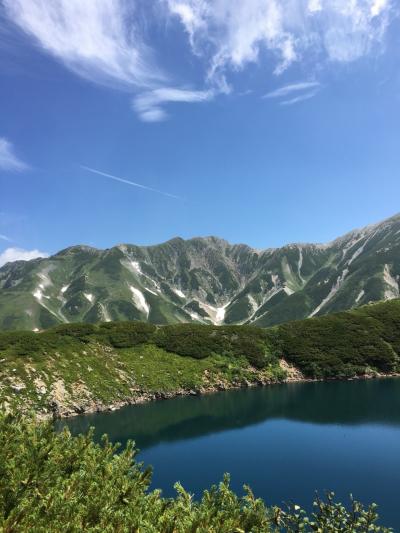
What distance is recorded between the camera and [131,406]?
7912 centimetres

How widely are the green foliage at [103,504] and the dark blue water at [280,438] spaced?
20.6 meters

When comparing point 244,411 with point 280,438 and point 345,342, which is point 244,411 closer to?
point 280,438

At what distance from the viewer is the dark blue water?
128 feet

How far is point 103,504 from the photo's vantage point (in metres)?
15.4

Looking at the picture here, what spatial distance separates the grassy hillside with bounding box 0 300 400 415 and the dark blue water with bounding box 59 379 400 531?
5.58m

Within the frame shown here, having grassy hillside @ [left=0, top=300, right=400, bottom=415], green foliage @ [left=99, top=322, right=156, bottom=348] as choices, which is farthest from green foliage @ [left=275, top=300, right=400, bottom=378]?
green foliage @ [left=99, top=322, right=156, bottom=348]

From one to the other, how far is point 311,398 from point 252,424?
18.7 metres

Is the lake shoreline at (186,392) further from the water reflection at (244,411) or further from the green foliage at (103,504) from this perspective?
the green foliage at (103,504)

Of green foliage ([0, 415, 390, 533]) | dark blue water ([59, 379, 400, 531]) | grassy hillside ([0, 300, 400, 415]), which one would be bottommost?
dark blue water ([59, 379, 400, 531])

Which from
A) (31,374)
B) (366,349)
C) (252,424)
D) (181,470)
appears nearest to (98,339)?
(31,374)

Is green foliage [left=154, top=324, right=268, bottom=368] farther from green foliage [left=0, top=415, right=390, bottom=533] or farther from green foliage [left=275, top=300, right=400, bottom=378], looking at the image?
green foliage [left=0, top=415, right=390, bottom=533]

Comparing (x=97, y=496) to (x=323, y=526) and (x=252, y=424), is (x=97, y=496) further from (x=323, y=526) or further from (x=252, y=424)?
(x=252, y=424)

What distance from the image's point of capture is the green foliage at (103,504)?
45.0 ft

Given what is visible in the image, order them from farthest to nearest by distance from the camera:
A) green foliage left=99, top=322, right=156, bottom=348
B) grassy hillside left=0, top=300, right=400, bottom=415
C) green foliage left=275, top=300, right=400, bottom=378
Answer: green foliage left=99, top=322, right=156, bottom=348 < green foliage left=275, top=300, right=400, bottom=378 < grassy hillside left=0, top=300, right=400, bottom=415
